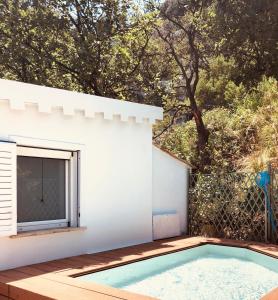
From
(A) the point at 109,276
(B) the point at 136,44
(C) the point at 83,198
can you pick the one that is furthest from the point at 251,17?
(A) the point at 109,276

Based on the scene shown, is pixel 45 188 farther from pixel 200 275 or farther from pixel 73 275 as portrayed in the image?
pixel 200 275

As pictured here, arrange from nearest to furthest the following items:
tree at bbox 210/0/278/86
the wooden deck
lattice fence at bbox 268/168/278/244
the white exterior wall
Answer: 1. the wooden deck
2. the white exterior wall
3. lattice fence at bbox 268/168/278/244
4. tree at bbox 210/0/278/86

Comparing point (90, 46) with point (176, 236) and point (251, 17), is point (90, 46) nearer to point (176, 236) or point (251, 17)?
point (251, 17)

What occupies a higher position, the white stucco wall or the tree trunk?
the tree trunk

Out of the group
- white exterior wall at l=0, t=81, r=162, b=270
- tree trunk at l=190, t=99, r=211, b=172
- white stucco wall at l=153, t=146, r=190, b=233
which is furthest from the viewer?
tree trunk at l=190, t=99, r=211, b=172

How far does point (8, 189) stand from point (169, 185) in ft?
15.1

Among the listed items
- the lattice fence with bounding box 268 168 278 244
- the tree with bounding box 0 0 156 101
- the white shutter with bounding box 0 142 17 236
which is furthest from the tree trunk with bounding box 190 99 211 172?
the white shutter with bounding box 0 142 17 236

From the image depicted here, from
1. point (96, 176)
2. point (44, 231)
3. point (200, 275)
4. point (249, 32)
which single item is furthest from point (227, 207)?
point (249, 32)

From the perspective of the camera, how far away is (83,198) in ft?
24.6

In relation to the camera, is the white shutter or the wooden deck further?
the white shutter

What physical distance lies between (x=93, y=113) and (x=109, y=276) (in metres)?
2.98

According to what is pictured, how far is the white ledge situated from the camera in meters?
6.20

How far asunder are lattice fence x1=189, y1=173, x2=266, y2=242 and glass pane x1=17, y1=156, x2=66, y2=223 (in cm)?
400

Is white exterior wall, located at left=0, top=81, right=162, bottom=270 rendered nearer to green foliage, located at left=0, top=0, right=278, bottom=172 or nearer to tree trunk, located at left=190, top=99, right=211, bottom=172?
green foliage, located at left=0, top=0, right=278, bottom=172
